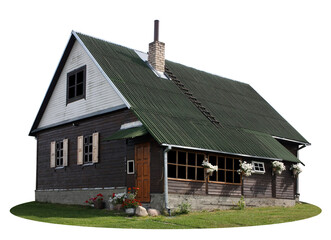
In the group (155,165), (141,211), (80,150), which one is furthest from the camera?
(80,150)

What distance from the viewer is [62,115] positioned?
30.1 meters

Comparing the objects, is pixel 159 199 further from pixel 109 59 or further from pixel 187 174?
pixel 109 59

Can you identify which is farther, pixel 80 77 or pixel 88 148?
pixel 80 77

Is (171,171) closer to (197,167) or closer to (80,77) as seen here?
(197,167)

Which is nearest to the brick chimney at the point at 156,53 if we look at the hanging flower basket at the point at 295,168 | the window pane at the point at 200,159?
the window pane at the point at 200,159

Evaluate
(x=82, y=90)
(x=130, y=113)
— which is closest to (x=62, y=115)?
(x=82, y=90)

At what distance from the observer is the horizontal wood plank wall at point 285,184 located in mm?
29484

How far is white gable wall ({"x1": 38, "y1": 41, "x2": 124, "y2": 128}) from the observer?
2631 cm

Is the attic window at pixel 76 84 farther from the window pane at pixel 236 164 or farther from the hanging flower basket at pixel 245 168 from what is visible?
the hanging flower basket at pixel 245 168

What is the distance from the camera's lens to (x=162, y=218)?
21.4 metres

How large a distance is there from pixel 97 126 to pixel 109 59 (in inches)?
144

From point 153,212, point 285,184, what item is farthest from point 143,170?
point 285,184

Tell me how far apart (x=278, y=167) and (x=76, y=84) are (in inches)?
476

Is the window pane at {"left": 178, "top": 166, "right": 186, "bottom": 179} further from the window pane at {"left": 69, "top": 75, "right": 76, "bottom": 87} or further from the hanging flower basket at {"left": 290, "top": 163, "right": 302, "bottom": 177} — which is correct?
the hanging flower basket at {"left": 290, "top": 163, "right": 302, "bottom": 177}
